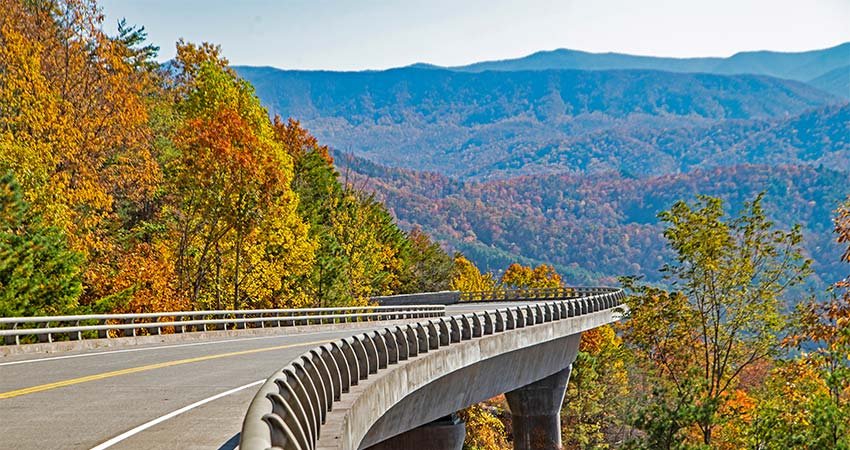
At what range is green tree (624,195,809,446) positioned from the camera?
33.5 m

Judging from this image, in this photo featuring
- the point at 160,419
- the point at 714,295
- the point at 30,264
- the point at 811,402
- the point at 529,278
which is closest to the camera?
the point at 160,419

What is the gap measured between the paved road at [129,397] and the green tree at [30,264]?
18.0ft

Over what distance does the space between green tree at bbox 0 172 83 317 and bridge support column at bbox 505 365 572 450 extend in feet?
64.9

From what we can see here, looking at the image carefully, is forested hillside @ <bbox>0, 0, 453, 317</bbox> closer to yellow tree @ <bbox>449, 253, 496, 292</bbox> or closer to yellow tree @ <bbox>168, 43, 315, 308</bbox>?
yellow tree @ <bbox>168, 43, 315, 308</bbox>

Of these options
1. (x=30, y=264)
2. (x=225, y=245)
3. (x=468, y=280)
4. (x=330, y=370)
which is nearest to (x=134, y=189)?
(x=225, y=245)

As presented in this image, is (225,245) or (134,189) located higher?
(134,189)

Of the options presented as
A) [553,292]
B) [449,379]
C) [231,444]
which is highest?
[231,444]

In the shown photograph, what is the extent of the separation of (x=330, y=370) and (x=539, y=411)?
32.0 metres

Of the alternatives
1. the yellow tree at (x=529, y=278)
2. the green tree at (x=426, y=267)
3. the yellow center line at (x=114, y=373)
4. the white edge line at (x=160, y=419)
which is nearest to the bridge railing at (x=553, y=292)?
the green tree at (x=426, y=267)

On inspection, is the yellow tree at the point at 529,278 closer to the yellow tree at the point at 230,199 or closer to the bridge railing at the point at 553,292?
the bridge railing at the point at 553,292

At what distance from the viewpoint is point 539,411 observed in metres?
45.2

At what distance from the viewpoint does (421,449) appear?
31109 mm

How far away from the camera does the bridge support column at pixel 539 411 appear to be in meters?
→ 44.9

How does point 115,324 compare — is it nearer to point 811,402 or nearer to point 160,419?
point 811,402
